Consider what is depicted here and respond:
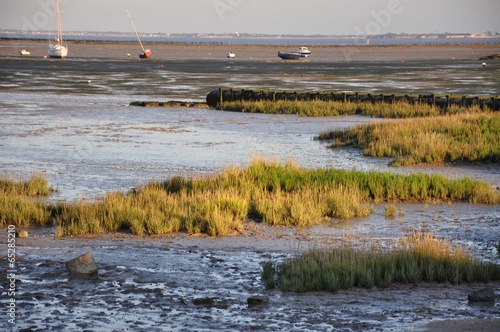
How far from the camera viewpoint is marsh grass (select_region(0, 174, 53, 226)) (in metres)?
15.0

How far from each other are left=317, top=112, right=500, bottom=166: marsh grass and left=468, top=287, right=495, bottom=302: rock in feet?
42.2

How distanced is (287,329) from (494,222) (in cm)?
731

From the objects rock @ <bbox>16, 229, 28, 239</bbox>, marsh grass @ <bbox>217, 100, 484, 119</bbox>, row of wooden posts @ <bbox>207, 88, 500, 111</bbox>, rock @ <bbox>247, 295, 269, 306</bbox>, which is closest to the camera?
rock @ <bbox>247, 295, 269, 306</bbox>

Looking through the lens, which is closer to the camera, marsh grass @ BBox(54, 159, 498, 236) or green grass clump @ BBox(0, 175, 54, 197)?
marsh grass @ BBox(54, 159, 498, 236)

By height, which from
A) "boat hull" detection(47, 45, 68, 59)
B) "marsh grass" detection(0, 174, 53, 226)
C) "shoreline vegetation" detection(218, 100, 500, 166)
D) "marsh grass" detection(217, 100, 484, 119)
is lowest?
"marsh grass" detection(0, 174, 53, 226)

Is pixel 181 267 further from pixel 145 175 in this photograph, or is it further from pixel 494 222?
pixel 145 175

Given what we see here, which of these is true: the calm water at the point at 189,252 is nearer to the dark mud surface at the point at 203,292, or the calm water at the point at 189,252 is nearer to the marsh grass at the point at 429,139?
the dark mud surface at the point at 203,292

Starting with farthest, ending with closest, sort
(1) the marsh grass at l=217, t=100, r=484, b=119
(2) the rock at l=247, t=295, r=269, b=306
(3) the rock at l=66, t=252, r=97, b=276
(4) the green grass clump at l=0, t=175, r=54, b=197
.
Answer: (1) the marsh grass at l=217, t=100, r=484, b=119
(4) the green grass clump at l=0, t=175, r=54, b=197
(3) the rock at l=66, t=252, r=97, b=276
(2) the rock at l=247, t=295, r=269, b=306

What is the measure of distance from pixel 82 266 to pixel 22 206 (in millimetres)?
4313

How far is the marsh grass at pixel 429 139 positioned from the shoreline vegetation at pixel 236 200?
16.7 feet

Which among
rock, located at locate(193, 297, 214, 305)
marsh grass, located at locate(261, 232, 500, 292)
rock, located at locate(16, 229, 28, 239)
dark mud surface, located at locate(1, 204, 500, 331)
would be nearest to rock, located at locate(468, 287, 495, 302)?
dark mud surface, located at locate(1, 204, 500, 331)

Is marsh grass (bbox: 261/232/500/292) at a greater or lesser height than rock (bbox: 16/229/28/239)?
lesser

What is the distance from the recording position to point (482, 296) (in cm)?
1006

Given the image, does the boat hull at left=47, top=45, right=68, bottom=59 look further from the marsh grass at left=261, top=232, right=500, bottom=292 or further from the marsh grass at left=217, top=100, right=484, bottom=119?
the marsh grass at left=261, top=232, right=500, bottom=292
